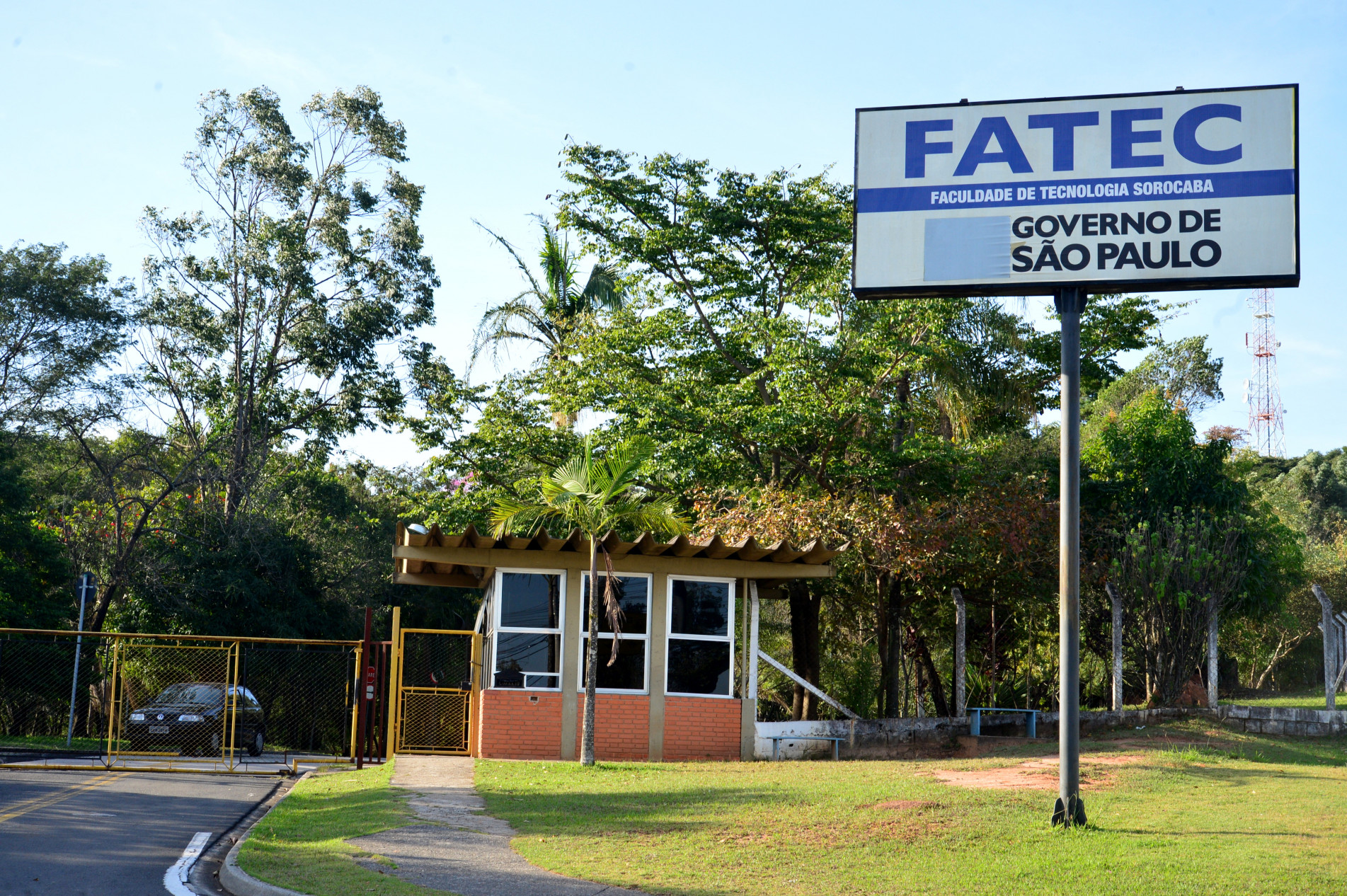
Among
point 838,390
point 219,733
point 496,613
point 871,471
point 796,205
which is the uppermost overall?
point 796,205

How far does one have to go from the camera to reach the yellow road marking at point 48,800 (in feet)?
37.8

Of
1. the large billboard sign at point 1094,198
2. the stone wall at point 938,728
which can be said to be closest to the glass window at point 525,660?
the stone wall at point 938,728

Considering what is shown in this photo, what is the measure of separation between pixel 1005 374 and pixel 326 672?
1633cm

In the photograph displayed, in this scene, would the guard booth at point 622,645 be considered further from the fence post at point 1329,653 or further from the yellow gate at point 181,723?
the fence post at point 1329,653

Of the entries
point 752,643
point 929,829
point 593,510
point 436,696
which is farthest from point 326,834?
point 436,696

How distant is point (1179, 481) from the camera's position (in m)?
21.6

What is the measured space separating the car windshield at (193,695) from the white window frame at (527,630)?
238 inches

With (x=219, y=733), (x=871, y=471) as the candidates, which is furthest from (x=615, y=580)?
(x=219, y=733)

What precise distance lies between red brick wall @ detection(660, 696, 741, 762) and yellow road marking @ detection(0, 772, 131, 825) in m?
7.84

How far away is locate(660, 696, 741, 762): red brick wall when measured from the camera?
17625mm

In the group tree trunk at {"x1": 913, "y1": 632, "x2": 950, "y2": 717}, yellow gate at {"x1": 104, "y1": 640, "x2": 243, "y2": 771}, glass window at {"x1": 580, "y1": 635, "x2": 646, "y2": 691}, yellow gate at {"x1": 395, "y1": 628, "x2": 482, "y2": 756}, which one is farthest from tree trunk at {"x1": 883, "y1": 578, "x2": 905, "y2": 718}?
yellow gate at {"x1": 104, "y1": 640, "x2": 243, "y2": 771}

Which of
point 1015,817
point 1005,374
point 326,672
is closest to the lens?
point 1015,817

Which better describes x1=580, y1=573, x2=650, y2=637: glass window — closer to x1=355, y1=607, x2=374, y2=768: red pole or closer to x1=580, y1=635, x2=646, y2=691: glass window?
x1=580, y1=635, x2=646, y2=691: glass window

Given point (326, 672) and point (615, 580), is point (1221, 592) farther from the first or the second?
point (326, 672)
